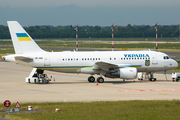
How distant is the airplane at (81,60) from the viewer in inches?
1667

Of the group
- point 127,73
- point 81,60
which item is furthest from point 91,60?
point 127,73

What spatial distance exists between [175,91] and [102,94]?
7.88 m

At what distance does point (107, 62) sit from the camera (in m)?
42.5

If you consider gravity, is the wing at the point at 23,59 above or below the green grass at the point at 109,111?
above

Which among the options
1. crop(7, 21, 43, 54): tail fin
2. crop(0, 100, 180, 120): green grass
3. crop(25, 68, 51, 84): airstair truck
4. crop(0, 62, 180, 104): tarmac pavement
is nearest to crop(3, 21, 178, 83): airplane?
crop(7, 21, 43, 54): tail fin

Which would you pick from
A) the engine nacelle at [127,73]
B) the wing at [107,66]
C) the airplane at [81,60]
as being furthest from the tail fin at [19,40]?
the engine nacelle at [127,73]

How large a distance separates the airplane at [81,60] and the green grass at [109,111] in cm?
1528

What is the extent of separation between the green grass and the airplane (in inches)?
602

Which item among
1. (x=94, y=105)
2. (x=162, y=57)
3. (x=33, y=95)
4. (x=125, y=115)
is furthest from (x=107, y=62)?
(x=125, y=115)

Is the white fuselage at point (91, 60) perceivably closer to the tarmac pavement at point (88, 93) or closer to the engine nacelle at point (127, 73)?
the engine nacelle at point (127, 73)

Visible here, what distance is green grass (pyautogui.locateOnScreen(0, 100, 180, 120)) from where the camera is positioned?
2183cm

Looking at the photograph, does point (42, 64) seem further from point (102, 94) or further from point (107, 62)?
point (102, 94)

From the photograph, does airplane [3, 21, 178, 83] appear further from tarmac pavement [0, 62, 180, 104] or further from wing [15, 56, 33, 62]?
tarmac pavement [0, 62, 180, 104]

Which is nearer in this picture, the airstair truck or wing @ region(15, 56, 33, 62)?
wing @ region(15, 56, 33, 62)
